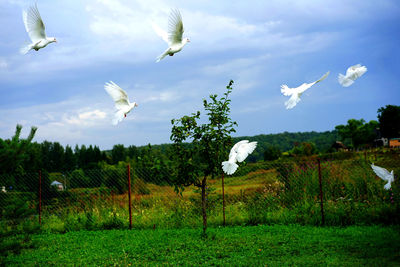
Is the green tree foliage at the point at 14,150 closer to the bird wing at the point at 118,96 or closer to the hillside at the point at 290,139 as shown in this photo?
the bird wing at the point at 118,96

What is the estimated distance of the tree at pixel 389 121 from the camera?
4972 cm

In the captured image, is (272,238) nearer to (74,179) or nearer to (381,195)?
(381,195)

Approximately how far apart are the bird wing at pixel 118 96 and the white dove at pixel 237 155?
1614 mm

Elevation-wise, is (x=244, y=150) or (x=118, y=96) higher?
(x=118, y=96)

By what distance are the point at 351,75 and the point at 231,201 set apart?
781cm

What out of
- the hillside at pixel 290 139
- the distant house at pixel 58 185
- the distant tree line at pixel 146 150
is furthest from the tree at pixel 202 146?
the hillside at pixel 290 139

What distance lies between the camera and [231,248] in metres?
6.21

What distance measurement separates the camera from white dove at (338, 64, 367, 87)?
2881 millimetres

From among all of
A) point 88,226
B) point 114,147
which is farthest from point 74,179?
point 114,147

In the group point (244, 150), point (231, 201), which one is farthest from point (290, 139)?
point (244, 150)

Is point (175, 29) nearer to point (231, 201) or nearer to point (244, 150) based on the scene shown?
point (244, 150)

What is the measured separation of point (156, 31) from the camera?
4945 millimetres

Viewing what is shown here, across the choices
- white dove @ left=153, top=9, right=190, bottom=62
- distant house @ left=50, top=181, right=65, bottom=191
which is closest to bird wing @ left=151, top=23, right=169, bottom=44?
white dove @ left=153, top=9, right=190, bottom=62

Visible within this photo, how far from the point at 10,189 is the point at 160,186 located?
5.22 metres
